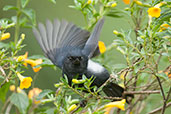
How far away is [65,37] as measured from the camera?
2.86m

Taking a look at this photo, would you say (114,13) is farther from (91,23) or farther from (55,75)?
(55,75)

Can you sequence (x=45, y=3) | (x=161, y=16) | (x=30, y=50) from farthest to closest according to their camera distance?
(x=45, y=3) < (x=30, y=50) < (x=161, y=16)

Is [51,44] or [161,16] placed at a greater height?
[161,16]

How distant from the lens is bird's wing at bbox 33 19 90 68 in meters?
2.78

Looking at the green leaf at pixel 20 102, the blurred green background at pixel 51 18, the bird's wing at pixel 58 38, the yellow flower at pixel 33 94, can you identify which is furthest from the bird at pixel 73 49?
the blurred green background at pixel 51 18

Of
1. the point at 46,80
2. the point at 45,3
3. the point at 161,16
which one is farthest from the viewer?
the point at 45,3

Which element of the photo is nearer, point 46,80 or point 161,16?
point 161,16

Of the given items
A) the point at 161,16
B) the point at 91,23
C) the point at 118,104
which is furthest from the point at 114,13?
the point at 118,104

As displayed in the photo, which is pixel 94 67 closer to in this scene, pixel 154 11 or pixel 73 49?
pixel 73 49

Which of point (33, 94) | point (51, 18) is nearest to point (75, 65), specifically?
point (33, 94)

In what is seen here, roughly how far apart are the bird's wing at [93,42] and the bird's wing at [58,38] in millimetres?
63

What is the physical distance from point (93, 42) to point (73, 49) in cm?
21

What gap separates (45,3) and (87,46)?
10.5 ft

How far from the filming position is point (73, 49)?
2.76 m
